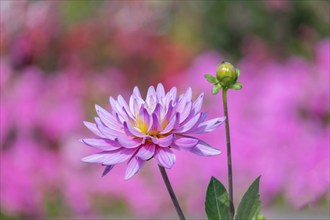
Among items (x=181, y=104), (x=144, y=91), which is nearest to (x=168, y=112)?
(x=181, y=104)

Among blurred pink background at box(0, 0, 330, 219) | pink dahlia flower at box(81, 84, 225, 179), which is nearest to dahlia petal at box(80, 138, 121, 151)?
pink dahlia flower at box(81, 84, 225, 179)

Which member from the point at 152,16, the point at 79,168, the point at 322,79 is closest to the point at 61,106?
the point at 79,168

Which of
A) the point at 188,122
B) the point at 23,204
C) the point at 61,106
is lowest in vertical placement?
the point at 23,204

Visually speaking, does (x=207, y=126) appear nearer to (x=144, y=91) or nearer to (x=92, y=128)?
(x=92, y=128)

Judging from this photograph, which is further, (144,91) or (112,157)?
(144,91)

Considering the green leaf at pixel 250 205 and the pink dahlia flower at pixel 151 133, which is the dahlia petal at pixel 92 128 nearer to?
the pink dahlia flower at pixel 151 133

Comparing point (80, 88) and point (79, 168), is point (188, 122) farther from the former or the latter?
point (80, 88)
